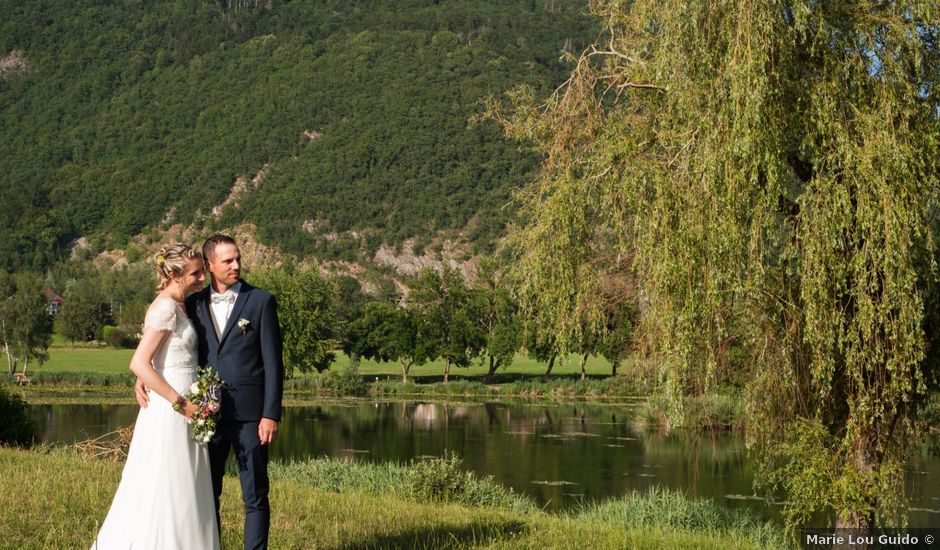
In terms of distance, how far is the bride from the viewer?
5.18 meters

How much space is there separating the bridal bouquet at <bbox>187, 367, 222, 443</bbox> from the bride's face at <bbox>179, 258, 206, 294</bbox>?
50cm

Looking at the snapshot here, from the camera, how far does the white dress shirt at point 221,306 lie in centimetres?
562

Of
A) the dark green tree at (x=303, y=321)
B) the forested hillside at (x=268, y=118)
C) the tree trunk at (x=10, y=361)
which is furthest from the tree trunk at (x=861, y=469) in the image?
the forested hillside at (x=268, y=118)

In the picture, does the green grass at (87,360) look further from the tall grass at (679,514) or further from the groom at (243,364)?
the groom at (243,364)

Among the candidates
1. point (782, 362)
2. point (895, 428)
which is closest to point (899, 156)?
point (782, 362)

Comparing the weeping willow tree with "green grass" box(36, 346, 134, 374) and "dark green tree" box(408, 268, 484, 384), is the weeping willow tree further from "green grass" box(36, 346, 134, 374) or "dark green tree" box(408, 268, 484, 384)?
"dark green tree" box(408, 268, 484, 384)

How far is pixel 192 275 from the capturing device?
18.1 feet

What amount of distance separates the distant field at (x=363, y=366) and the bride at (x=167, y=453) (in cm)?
5193

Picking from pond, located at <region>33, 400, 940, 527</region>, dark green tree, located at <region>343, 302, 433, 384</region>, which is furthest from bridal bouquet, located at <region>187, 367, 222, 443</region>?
dark green tree, located at <region>343, 302, 433, 384</region>

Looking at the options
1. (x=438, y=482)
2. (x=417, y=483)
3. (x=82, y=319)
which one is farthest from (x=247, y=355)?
(x=82, y=319)

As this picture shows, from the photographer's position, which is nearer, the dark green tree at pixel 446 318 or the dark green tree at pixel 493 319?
the dark green tree at pixel 493 319

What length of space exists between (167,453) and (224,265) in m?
1.04

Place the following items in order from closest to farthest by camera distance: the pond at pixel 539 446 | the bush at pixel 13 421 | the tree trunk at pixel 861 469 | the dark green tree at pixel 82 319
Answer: the tree trunk at pixel 861 469, the bush at pixel 13 421, the pond at pixel 539 446, the dark green tree at pixel 82 319

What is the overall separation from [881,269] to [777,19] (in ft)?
8.74
